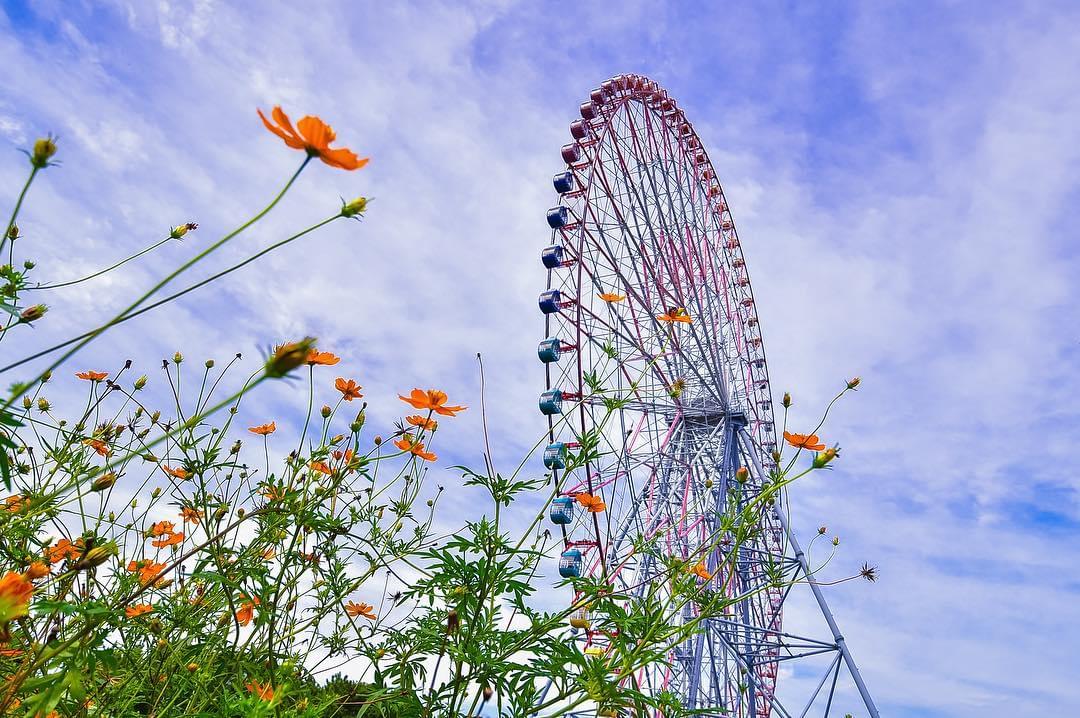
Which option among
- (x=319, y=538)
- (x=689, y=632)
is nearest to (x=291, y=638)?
(x=319, y=538)

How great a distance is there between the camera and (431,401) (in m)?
1.69

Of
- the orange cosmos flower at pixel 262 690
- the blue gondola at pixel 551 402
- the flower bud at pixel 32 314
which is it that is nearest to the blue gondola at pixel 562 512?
the blue gondola at pixel 551 402

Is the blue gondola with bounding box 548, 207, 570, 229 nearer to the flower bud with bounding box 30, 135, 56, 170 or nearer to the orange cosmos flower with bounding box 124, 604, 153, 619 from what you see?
the orange cosmos flower with bounding box 124, 604, 153, 619

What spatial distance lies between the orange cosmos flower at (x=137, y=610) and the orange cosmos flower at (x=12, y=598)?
34.3 inches

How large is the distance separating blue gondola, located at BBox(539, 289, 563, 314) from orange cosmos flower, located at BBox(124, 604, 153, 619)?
7973 mm

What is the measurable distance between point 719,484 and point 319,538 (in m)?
9.98

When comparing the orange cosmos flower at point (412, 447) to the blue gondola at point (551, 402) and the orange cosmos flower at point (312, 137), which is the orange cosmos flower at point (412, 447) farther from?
the blue gondola at point (551, 402)

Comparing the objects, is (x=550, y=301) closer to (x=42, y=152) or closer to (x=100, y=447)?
(x=100, y=447)

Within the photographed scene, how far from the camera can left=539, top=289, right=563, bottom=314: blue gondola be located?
31.0ft

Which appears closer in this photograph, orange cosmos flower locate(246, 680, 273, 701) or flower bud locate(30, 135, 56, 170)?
flower bud locate(30, 135, 56, 170)

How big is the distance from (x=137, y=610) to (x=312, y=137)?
4.06ft

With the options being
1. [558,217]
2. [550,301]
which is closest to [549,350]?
[550,301]

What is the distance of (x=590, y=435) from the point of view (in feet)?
5.91

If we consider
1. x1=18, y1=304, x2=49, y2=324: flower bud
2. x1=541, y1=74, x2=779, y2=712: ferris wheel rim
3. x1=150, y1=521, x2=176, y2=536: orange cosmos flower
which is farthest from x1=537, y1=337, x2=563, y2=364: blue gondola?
x1=18, y1=304, x2=49, y2=324: flower bud
